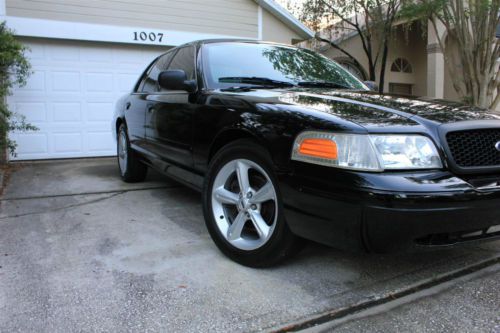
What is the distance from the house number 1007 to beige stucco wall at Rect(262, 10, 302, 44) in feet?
7.98

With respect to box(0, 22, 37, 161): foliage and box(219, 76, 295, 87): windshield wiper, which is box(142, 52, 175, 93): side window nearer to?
box(219, 76, 295, 87): windshield wiper

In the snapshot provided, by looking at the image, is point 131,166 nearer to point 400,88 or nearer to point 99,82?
point 99,82

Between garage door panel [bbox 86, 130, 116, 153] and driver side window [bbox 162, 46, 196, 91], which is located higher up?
driver side window [bbox 162, 46, 196, 91]

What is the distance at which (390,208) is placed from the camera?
228cm

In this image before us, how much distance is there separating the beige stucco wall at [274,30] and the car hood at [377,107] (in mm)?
7478

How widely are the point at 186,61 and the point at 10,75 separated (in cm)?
487

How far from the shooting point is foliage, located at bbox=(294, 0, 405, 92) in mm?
12555

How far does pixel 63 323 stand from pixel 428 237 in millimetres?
1997

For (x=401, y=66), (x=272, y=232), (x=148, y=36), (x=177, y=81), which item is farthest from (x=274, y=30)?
(x=272, y=232)

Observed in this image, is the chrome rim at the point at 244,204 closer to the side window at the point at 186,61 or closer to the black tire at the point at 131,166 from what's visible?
the side window at the point at 186,61

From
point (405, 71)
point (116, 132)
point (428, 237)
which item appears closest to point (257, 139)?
point (428, 237)

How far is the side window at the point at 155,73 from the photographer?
504 cm

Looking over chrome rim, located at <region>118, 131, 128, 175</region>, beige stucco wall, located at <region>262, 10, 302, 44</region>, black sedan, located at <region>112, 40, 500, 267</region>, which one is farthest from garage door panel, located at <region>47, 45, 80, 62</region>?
black sedan, located at <region>112, 40, 500, 267</region>

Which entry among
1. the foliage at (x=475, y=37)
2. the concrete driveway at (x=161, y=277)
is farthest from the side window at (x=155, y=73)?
the foliage at (x=475, y=37)
